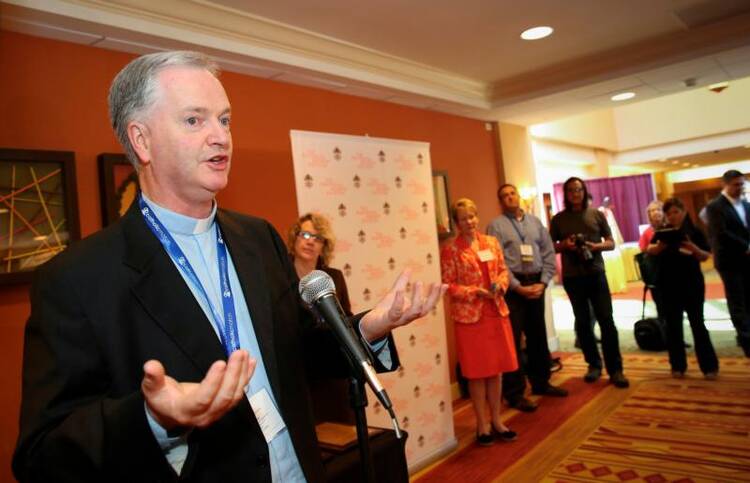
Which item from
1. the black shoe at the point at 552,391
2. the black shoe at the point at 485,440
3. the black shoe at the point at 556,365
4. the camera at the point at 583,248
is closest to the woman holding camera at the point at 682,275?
the camera at the point at 583,248

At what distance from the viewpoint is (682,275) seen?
14.7 ft

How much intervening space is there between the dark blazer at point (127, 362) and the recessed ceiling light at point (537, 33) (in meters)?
3.73

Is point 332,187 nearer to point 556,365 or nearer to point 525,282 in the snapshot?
point 525,282

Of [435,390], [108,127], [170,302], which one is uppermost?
[108,127]

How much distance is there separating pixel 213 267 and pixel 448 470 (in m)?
2.90

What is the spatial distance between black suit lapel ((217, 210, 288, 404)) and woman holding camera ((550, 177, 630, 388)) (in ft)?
13.1

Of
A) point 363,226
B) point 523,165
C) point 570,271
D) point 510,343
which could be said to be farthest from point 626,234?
point 363,226

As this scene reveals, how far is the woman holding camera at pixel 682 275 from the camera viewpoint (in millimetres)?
4461

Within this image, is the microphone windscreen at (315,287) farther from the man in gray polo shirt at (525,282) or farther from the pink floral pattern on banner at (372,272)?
the man in gray polo shirt at (525,282)

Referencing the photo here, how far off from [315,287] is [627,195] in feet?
40.9

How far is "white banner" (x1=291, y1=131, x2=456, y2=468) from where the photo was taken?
3.33 m

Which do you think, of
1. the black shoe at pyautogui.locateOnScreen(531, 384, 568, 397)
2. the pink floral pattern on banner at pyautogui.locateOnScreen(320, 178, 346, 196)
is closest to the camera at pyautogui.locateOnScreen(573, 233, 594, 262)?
the black shoe at pyautogui.locateOnScreen(531, 384, 568, 397)

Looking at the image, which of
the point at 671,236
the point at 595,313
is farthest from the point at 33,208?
the point at 671,236

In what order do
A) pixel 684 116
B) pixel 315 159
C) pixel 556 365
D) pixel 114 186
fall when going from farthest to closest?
pixel 684 116
pixel 556 365
pixel 315 159
pixel 114 186
